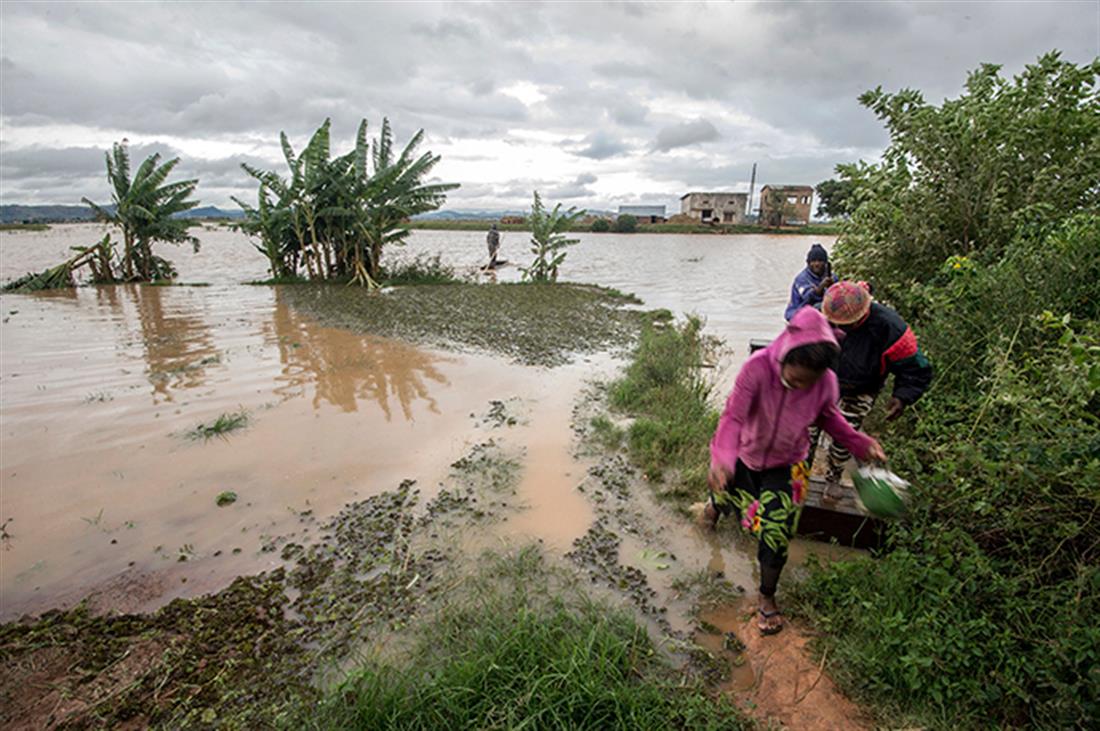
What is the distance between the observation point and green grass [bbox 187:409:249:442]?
5090 millimetres

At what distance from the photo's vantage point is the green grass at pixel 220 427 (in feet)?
16.7

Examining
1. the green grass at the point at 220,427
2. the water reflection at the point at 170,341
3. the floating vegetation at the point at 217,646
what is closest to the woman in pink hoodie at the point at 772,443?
the floating vegetation at the point at 217,646

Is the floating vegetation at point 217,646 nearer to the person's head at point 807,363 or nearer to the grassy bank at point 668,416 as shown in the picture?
the grassy bank at point 668,416

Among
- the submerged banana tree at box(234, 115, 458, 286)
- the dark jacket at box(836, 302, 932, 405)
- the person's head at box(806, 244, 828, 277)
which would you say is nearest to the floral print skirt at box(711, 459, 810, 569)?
the dark jacket at box(836, 302, 932, 405)

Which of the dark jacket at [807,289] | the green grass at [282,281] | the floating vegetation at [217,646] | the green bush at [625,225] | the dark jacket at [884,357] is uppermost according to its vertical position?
the green bush at [625,225]

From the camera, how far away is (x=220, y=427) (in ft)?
17.1

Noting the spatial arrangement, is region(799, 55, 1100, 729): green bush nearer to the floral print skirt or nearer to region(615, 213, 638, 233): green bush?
the floral print skirt

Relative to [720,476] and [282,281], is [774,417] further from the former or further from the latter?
[282,281]

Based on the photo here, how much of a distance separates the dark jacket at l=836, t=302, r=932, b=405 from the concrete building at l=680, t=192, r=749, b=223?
6736 centimetres

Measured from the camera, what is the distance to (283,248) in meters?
16.5

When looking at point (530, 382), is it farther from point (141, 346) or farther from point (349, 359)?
point (141, 346)

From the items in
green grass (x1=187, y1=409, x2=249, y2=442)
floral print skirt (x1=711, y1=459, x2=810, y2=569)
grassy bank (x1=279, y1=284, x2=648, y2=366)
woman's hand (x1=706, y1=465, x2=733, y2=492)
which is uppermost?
woman's hand (x1=706, y1=465, x2=733, y2=492)

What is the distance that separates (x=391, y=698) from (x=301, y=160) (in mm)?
14649

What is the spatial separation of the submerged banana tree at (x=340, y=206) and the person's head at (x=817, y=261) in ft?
39.3
